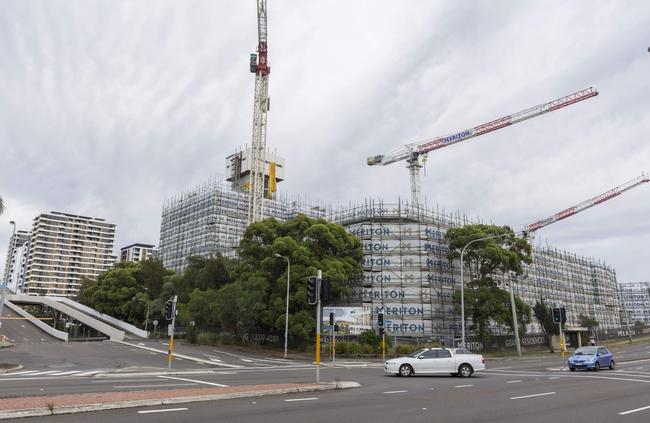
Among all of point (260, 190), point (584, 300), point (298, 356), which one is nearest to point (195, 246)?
point (260, 190)

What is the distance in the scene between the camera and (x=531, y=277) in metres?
70.8

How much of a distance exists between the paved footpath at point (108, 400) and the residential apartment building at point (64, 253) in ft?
582

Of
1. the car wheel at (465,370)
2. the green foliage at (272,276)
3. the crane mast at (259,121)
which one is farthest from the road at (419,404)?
the crane mast at (259,121)

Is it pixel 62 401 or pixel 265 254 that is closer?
pixel 62 401

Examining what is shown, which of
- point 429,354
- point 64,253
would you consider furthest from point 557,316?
point 64,253

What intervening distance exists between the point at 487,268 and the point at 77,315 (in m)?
61.9

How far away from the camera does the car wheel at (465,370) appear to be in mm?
23061

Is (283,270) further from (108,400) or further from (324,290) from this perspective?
(108,400)

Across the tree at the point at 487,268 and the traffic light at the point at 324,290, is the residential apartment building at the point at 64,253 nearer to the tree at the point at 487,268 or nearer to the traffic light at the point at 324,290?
the tree at the point at 487,268

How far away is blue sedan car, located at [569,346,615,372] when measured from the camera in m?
26.5

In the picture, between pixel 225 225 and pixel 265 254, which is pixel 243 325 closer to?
pixel 265 254

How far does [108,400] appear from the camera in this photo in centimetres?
1188

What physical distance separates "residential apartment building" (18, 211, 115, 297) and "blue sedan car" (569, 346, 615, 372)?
174331mm

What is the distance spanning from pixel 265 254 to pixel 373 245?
12.8 m
